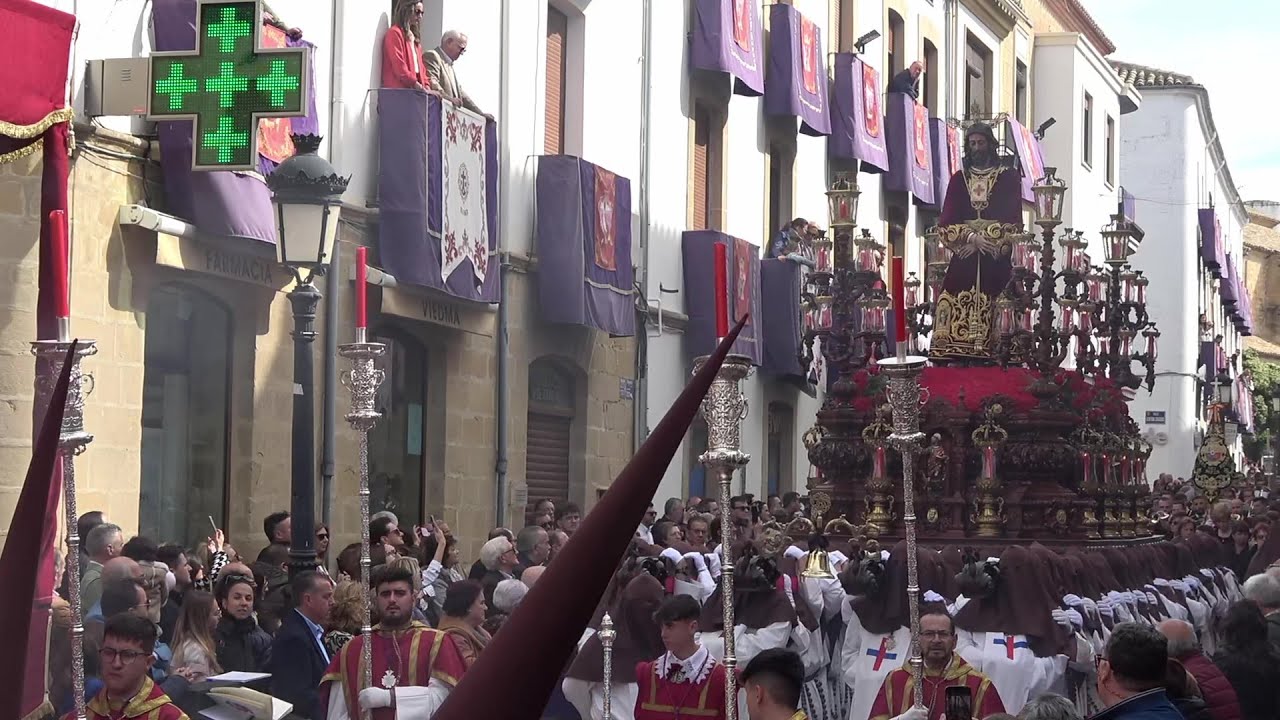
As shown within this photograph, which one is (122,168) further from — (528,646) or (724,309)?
(528,646)

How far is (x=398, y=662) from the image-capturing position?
688 centimetres

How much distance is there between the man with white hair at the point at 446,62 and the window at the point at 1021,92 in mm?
22611

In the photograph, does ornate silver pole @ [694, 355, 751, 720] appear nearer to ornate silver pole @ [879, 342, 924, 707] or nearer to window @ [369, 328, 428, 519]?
ornate silver pole @ [879, 342, 924, 707]

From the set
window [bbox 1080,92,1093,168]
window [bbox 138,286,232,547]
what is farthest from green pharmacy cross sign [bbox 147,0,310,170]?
window [bbox 1080,92,1093,168]

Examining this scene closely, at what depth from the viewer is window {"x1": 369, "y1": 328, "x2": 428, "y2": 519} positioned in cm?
1600

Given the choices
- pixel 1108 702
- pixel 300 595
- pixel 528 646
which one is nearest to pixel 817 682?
pixel 300 595

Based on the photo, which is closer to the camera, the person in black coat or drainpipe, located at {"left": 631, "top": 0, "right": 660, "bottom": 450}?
the person in black coat

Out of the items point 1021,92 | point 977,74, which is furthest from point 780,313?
point 1021,92

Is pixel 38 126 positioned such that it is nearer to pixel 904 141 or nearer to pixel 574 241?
pixel 574 241

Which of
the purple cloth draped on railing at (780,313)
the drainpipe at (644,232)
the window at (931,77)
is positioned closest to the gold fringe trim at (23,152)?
the drainpipe at (644,232)

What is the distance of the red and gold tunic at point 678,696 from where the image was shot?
7.27 m

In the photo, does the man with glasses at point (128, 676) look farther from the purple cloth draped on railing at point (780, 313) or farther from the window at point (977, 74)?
the window at point (977, 74)

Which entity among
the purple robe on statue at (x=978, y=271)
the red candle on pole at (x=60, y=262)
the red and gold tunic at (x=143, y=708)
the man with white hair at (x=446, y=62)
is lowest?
the red and gold tunic at (x=143, y=708)

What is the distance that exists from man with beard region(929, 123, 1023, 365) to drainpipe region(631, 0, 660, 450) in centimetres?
606
